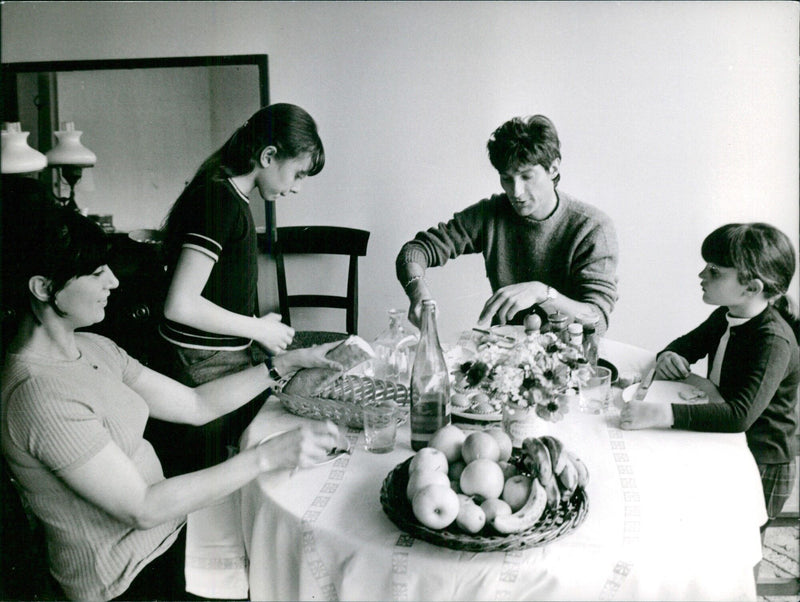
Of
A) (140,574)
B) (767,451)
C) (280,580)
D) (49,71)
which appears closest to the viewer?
(280,580)

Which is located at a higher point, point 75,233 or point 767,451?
point 75,233

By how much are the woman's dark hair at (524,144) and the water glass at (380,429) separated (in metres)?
0.73

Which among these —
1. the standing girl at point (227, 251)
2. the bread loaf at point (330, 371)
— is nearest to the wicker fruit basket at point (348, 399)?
the bread loaf at point (330, 371)

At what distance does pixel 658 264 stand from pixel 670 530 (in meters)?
0.78

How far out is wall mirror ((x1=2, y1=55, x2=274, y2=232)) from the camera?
1.68 meters

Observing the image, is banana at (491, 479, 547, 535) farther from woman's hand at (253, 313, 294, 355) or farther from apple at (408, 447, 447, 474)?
woman's hand at (253, 313, 294, 355)

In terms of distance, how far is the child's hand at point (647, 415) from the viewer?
133 cm

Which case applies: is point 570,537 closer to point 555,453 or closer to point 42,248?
point 555,453

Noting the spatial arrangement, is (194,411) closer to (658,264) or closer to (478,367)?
(478,367)

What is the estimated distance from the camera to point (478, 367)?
47.8 inches

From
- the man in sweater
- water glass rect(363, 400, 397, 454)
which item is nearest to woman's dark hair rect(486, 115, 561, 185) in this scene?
the man in sweater

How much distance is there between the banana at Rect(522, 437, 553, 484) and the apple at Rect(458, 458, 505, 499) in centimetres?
5

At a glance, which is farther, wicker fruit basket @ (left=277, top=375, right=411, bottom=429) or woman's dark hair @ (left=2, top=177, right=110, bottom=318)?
wicker fruit basket @ (left=277, top=375, right=411, bottom=429)

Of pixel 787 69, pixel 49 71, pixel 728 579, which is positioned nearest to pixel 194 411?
pixel 49 71
